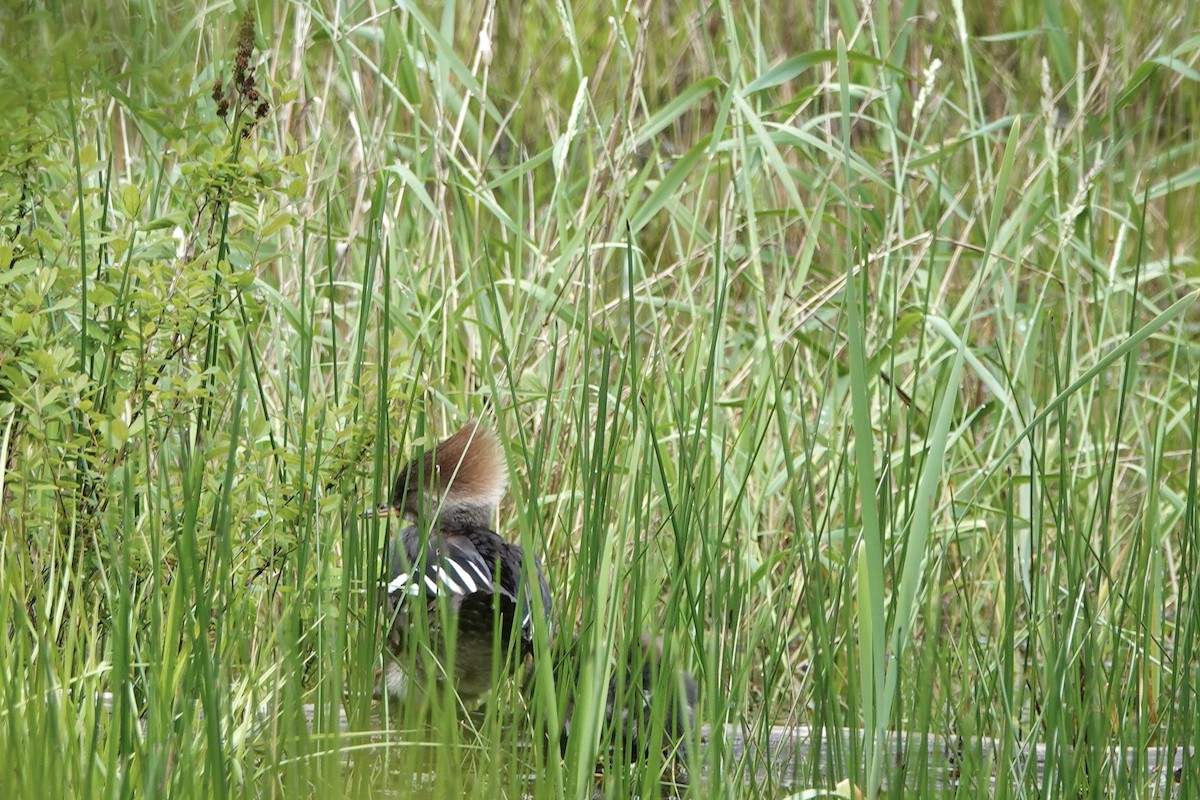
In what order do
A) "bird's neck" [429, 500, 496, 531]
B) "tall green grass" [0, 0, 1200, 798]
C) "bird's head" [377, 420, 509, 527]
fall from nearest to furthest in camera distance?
1. "tall green grass" [0, 0, 1200, 798]
2. "bird's head" [377, 420, 509, 527]
3. "bird's neck" [429, 500, 496, 531]

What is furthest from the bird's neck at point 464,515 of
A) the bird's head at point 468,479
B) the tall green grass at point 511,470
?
the tall green grass at point 511,470

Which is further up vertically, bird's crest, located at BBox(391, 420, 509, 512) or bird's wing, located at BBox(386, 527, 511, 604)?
bird's crest, located at BBox(391, 420, 509, 512)

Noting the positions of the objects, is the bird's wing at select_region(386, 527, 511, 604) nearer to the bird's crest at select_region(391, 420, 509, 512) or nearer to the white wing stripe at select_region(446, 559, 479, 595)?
the white wing stripe at select_region(446, 559, 479, 595)

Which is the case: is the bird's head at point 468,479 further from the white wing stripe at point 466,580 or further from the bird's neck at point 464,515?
the white wing stripe at point 466,580

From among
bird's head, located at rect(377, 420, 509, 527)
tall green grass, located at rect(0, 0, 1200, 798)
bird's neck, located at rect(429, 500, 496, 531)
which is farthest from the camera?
bird's neck, located at rect(429, 500, 496, 531)

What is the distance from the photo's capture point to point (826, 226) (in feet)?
17.2

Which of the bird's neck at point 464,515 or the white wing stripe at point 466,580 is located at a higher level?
the bird's neck at point 464,515

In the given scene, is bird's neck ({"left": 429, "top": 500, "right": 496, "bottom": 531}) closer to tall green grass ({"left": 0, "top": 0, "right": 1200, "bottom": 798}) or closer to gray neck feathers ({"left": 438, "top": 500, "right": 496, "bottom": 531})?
gray neck feathers ({"left": 438, "top": 500, "right": 496, "bottom": 531})

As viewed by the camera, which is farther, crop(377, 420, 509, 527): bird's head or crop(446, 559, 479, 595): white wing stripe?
crop(377, 420, 509, 527): bird's head

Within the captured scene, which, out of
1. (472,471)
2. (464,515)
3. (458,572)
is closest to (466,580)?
(458,572)

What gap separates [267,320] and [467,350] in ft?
1.94

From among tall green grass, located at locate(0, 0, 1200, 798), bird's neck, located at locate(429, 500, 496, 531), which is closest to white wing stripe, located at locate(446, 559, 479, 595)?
tall green grass, located at locate(0, 0, 1200, 798)

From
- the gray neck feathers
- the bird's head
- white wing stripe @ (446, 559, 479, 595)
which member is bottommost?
white wing stripe @ (446, 559, 479, 595)

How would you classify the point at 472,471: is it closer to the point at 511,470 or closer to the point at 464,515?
the point at 464,515
